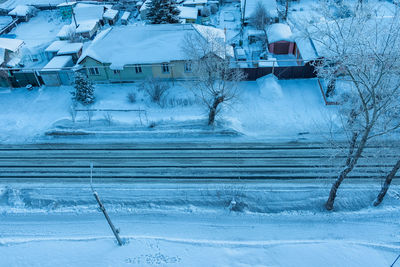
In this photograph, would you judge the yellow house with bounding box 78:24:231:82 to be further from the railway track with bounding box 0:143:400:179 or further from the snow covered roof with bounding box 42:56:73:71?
the railway track with bounding box 0:143:400:179

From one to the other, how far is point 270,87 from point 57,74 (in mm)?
22277

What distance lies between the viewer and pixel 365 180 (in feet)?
65.5

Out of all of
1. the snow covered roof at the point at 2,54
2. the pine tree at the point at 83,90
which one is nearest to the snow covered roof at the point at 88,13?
the snow covered roof at the point at 2,54

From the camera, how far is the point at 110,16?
149 feet

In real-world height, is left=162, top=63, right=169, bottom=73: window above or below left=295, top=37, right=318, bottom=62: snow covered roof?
below

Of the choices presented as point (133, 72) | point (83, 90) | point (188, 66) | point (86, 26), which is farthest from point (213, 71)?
point (86, 26)

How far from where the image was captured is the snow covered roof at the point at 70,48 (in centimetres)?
3438

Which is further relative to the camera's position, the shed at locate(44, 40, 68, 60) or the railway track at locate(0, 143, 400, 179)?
the shed at locate(44, 40, 68, 60)

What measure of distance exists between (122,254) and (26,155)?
45.1 feet

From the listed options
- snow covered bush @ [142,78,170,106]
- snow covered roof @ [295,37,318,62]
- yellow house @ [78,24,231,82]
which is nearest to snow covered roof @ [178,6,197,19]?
yellow house @ [78,24,231,82]

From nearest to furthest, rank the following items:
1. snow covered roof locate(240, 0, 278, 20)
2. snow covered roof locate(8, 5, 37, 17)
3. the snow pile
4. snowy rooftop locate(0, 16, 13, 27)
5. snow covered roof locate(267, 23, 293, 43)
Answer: the snow pile
snow covered roof locate(267, 23, 293, 43)
snow covered roof locate(240, 0, 278, 20)
snowy rooftop locate(0, 16, 13, 27)
snow covered roof locate(8, 5, 37, 17)

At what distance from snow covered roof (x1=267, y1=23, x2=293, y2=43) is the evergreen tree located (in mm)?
12203

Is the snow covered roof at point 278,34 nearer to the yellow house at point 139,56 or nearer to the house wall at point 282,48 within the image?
the house wall at point 282,48

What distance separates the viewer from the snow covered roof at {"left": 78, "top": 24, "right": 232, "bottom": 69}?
29.4m
